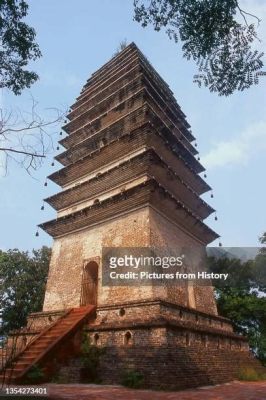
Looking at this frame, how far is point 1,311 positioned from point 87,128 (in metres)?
14.1

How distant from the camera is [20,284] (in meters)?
23.5

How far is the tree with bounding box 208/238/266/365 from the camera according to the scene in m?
20.3

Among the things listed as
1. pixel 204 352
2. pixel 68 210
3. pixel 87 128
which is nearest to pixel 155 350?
pixel 204 352

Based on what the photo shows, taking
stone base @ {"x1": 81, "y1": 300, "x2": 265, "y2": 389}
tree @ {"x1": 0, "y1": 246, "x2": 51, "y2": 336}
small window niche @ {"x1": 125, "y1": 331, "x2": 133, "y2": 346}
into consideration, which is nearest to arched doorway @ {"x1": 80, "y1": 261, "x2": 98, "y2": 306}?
stone base @ {"x1": 81, "y1": 300, "x2": 265, "y2": 389}

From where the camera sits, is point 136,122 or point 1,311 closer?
point 136,122

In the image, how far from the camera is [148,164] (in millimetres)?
12414

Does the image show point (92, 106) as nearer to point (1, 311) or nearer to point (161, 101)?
point (161, 101)

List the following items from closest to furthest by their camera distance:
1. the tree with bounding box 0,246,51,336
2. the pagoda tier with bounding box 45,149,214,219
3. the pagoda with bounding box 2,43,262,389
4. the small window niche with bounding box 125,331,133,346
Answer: the pagoda with bounding box 2,43,262,389 < the small window niche with bounding box 125,331,133,346 < the pagoda tier with bounding box 45,149,214,219 < the tree with bounding box 0,246,51,336

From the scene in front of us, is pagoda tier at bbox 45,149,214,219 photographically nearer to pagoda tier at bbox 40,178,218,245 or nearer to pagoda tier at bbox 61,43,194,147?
pagoda tier at bbox 40,178,218,245

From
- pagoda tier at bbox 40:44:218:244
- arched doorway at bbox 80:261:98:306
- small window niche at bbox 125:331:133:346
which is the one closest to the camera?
small window niche at bbox 125:331:133:346

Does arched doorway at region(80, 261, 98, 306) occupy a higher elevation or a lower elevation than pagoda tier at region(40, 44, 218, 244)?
lower

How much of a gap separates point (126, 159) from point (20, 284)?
1438cm

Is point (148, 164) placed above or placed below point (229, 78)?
above

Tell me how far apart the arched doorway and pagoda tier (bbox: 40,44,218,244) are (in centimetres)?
163
